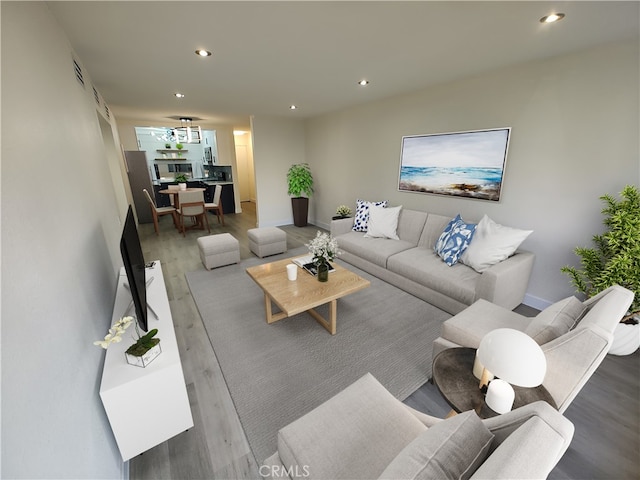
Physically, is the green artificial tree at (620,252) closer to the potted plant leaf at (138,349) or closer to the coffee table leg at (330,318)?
the coffee table leg at (330,318)

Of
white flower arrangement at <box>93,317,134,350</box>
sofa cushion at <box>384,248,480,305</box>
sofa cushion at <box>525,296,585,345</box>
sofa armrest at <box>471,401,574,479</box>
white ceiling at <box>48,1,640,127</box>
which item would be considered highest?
white ceiling at <box>48,1,640,127</box>

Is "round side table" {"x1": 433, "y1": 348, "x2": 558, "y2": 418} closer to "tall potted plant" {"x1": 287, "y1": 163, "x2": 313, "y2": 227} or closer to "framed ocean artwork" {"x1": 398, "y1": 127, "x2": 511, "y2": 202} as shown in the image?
"framed ocean artwork" {"x1": 398, "y1": 127, "x2": 511, "y2": 202}

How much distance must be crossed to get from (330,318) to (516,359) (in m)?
1.59

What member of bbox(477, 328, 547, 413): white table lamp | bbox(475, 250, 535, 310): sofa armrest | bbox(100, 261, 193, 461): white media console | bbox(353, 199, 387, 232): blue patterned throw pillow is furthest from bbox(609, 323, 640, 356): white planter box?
bbox(100, 261, 193, 461): white media console

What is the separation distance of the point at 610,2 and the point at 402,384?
8.95ft

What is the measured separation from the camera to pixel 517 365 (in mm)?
967

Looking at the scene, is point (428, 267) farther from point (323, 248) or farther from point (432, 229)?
point (323, 248)

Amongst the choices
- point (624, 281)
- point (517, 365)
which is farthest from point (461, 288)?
point (517, 365)

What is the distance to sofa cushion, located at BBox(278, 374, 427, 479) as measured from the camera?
92 cm

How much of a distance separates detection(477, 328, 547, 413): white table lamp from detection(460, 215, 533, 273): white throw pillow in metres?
1.69

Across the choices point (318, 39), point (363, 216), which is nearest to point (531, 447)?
point (318, 39)

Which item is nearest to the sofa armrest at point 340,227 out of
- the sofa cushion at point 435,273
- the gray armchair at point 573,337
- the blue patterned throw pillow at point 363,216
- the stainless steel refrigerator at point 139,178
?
the blue patterned throw pillow at point 363,216

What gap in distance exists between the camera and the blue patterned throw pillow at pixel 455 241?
2.73 metres

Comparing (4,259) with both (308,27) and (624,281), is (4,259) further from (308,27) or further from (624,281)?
(624,281)
